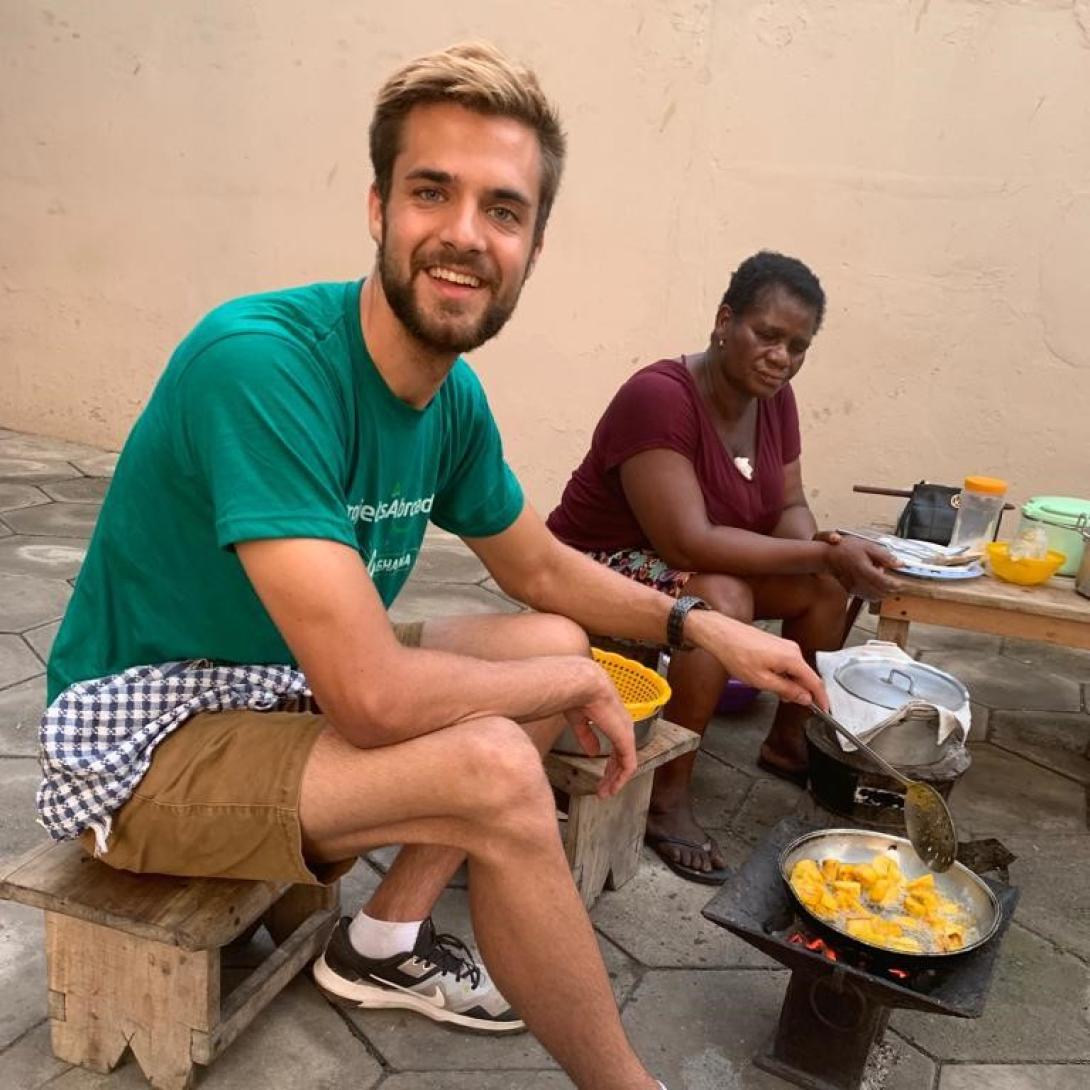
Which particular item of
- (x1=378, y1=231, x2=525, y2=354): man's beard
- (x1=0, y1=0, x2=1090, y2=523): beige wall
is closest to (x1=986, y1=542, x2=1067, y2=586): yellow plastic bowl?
(x1=0, y1=0, x2=1090, y2=523): beige wall

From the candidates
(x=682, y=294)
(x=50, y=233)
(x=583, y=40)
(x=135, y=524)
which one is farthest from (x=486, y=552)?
(x=50, y=233)

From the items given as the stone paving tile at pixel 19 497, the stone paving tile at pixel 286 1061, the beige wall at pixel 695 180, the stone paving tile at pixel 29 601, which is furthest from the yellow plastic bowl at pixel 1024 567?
the stone paving tile at pixel 19 497

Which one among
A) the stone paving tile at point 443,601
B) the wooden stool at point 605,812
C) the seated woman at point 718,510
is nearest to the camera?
the wooden stool at point 605,812

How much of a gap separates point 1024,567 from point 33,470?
5166 mm

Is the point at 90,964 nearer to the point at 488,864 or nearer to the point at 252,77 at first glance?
the point at 488,864

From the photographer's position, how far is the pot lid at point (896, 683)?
10.2 feet

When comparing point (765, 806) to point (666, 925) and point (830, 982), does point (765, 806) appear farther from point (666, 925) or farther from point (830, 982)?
point (830, 982)

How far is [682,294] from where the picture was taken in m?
5.52

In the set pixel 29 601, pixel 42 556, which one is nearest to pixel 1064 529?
pixel 29 601

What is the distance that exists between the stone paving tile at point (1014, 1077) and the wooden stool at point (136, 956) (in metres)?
1.45

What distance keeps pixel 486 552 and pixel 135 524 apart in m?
0.88

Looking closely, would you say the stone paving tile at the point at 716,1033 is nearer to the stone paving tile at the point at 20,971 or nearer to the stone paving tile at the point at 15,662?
the stone paving tile at the point at 20,971

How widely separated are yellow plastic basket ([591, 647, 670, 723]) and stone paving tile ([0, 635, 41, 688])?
77.3 inches

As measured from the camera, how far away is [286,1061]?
2215 millimetres
